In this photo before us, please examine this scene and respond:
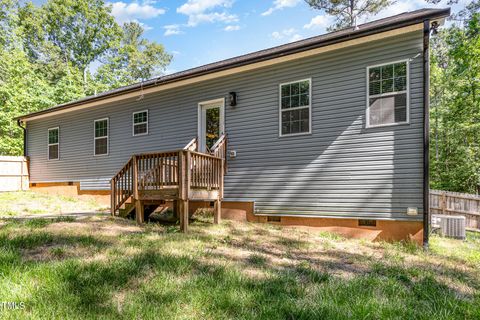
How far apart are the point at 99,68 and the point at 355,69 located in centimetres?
2497

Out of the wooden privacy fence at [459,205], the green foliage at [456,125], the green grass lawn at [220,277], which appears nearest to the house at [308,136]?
the green grass lawn at [220,277]

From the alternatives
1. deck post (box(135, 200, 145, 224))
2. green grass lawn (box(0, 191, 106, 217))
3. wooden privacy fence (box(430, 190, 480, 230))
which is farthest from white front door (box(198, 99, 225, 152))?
wooden privacy fence (box(430, 190, 480, 230))

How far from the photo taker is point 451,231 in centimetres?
767

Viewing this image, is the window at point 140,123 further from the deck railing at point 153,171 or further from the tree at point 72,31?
the tree at point 72,31

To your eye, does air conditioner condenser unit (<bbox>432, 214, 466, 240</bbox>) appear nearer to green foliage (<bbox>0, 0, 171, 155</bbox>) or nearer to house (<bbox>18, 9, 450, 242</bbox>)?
house (<bbox>18, 9, 450, 242</bbox>)

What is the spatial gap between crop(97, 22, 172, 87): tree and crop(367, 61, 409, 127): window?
23.4 m

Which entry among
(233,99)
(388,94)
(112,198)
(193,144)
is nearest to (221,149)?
(193,144)

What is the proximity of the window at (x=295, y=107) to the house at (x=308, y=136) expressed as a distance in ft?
0.08

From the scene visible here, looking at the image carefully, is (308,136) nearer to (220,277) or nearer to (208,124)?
(208,124)

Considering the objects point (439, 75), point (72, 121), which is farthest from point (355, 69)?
point (439, 75)

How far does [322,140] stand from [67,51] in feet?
91.3

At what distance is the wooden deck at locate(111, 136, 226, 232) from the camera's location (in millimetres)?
6078

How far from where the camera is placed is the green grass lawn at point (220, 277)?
8.69ft

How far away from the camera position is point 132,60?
2819cm
